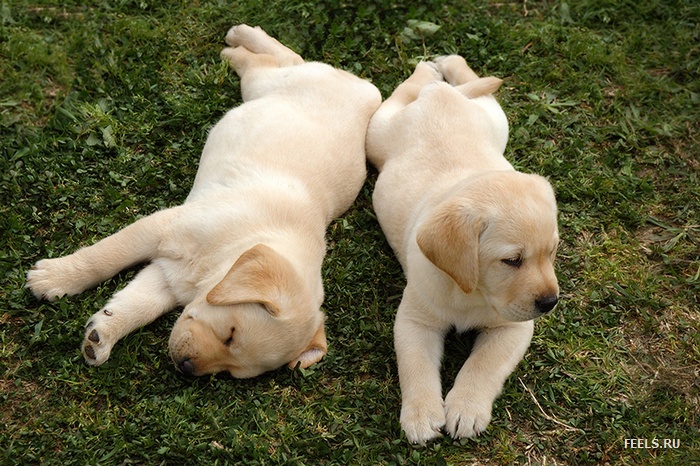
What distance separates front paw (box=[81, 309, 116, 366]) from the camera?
4.79 metres

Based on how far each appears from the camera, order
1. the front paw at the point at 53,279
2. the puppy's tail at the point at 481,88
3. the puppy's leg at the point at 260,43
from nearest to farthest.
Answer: the front paw at the point at 53,279, the puppy's tail at the point at 481,88, the puppy's leg at the point at 260,43

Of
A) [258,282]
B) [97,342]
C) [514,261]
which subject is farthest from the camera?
[97,342]

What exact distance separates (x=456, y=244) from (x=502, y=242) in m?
0.24

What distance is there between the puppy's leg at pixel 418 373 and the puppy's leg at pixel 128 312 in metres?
1.36

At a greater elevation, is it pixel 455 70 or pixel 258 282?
pixel 258 282

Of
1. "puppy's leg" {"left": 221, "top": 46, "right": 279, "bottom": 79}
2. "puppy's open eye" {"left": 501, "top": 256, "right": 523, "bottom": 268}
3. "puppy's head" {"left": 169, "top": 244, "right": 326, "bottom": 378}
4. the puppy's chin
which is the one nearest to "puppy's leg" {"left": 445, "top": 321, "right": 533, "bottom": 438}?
the puppy's chin

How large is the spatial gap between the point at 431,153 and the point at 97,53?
8.93 feet

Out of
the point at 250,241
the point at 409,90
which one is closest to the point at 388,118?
the point at 409,90

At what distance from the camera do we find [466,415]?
471 centimetres

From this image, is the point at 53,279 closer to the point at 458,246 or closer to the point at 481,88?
the point at 458,246

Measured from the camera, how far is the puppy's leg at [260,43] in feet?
21.6

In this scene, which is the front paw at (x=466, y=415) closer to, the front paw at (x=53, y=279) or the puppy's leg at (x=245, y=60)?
the front paw at (x=53, y=279)

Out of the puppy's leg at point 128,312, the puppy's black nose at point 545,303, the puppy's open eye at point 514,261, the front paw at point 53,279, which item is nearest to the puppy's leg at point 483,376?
the puppy's black nose at point 545,303

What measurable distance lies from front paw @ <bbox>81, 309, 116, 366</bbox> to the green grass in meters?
0.07
